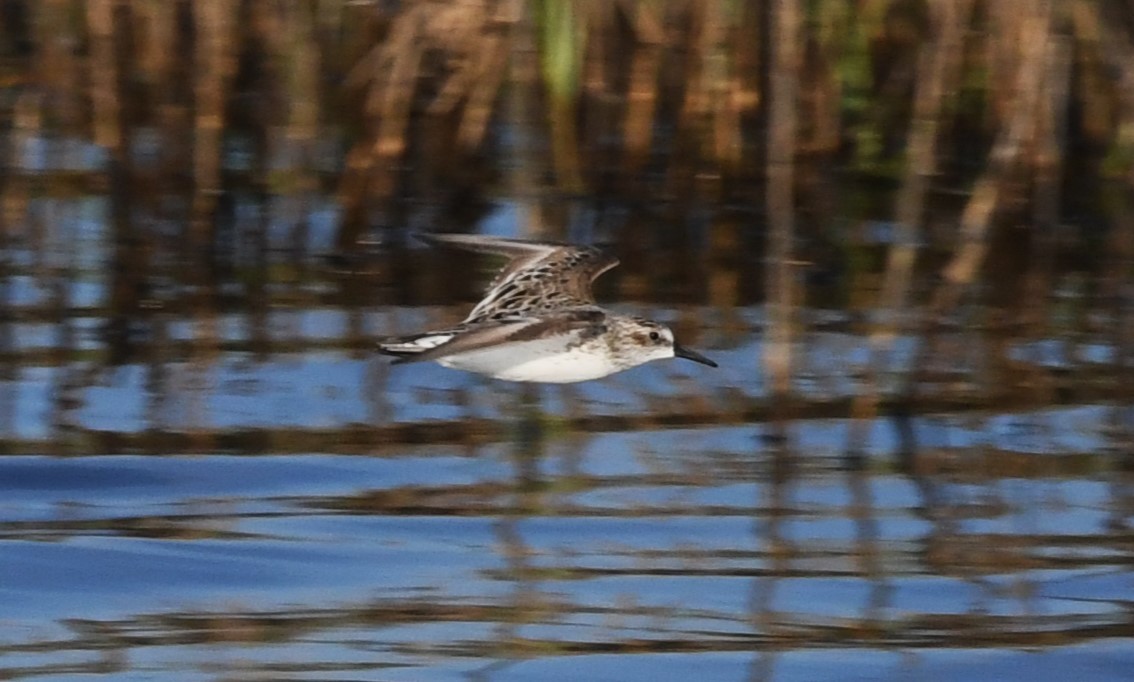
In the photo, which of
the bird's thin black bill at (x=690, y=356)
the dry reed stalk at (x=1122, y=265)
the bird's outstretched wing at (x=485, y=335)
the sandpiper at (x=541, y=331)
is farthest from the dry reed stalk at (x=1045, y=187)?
the bird's outstretched wing at (x=485, y=335)

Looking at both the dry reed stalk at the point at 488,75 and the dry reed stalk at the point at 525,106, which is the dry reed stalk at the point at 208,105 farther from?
the dry reed stalk at the point at 525,106

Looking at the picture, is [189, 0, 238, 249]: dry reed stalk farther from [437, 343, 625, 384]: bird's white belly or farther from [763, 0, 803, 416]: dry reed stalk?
[763, 0, 803, 416]: dry reed stalk

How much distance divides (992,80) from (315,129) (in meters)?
3.62

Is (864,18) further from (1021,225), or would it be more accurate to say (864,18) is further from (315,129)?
(315,129)

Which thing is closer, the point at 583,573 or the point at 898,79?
the point at 583,573

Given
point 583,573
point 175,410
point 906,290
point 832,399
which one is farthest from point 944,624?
point 906,290

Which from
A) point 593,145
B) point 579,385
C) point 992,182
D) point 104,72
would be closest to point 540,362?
point 579,385

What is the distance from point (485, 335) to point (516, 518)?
0.60m

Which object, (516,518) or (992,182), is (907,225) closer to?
(992,182)

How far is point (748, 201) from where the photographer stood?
12242mm

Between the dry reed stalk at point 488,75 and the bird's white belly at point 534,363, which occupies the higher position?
the dry reed stalk at point 488,75

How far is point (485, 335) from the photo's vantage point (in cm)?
727

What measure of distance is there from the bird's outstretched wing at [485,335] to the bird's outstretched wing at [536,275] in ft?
0.63

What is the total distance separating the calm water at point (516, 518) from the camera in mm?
6074
